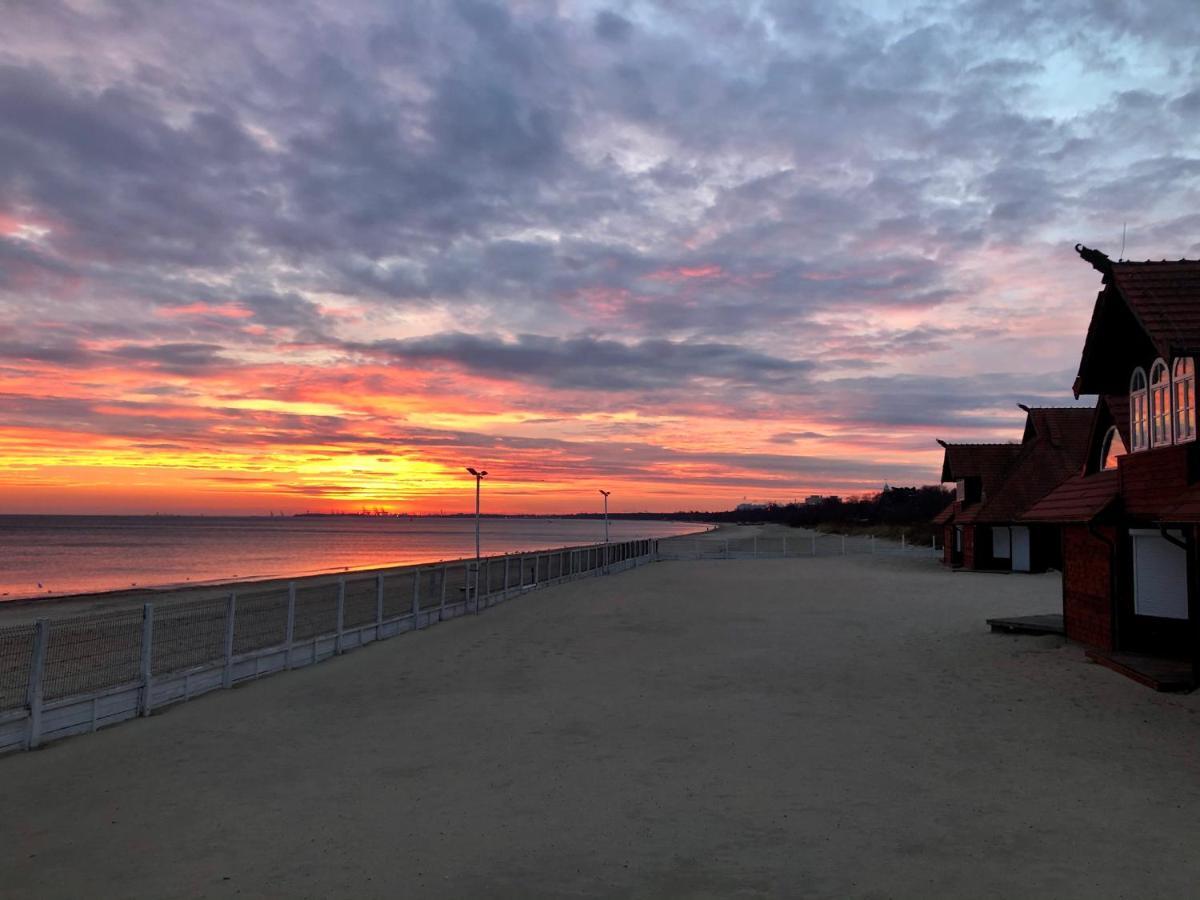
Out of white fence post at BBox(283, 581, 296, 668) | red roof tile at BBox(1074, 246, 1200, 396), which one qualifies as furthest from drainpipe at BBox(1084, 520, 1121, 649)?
white fence post at BBox(283, 581, 296, 668)

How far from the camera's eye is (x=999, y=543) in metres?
36.2

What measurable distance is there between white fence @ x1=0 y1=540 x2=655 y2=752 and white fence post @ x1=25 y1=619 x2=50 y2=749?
0.4 inches

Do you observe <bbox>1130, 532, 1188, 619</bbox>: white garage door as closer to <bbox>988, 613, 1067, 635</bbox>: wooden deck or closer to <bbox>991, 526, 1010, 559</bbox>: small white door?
<bbox>988, 613, 1067, 635</bbox>: wooden deck

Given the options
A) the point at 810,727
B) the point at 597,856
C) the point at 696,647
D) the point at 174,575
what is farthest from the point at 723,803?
the point at 174,575

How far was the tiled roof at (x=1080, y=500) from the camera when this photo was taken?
1436cm

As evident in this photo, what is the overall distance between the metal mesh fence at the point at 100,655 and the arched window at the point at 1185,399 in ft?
47.9

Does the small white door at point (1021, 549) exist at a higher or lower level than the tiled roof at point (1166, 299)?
lower

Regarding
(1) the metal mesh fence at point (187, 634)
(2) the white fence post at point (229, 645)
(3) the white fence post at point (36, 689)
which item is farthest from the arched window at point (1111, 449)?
(3) the white fence post at point (36, 689)

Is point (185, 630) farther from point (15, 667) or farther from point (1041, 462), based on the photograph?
point (1041, 462)

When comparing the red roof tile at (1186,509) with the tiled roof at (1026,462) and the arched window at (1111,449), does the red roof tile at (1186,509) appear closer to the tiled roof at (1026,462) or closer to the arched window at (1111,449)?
the arched window at (1111,449)

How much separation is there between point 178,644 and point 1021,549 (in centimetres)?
3340

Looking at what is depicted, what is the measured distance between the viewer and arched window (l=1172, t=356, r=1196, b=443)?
38.5 ft

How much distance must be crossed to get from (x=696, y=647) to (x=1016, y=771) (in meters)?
8.57

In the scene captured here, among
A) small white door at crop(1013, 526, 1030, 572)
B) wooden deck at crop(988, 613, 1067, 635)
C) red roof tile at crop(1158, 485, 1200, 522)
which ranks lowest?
wooden deck at crop(988, 613, 1067, 635)
